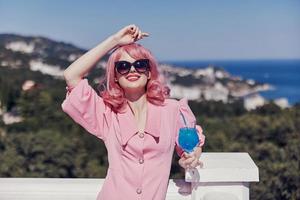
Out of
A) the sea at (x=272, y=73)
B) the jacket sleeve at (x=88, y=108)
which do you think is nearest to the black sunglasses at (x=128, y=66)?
the jacket sleeve at (x=88, y=108)

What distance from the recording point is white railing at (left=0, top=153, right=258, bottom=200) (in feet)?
5.39

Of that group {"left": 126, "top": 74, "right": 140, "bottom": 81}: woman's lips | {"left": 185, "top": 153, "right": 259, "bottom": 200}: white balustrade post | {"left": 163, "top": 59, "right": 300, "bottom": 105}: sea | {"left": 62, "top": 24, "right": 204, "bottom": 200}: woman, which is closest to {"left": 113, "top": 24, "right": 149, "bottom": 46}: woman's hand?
{"left": 62, "top": 24, "right": 204, "bottom": 200}: woman

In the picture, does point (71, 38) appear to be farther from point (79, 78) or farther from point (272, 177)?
point (79, 78)

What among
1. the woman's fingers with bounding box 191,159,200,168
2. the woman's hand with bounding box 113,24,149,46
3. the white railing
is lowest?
the white railing

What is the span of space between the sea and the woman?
44.8ft

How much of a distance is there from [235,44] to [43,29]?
12253 mm

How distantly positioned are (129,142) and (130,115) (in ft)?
0.30

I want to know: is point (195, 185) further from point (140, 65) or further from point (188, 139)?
point (140, 65)

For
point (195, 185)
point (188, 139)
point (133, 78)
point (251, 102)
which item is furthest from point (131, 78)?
point (251, 102)

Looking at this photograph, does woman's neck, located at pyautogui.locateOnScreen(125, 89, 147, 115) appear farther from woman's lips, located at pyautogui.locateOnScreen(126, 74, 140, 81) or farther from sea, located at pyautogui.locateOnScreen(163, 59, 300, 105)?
sea, located at pyautogui.locateOnScreen(163, 59, 300, 105)

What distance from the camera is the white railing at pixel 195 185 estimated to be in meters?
1.64

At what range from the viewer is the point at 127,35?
154 cm

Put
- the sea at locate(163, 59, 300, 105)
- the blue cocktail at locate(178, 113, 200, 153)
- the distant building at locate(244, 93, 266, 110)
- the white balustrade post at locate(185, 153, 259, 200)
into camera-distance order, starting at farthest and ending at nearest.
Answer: the sea at locate(163, 59, 300, 105) → the distant building at locate(244, 93, 266, 110) → the white balustrade post at locate(185, 153, 259, 200) → the blue cocktail at locate(178, 113, 200, 153)

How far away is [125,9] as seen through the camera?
21.2 m
